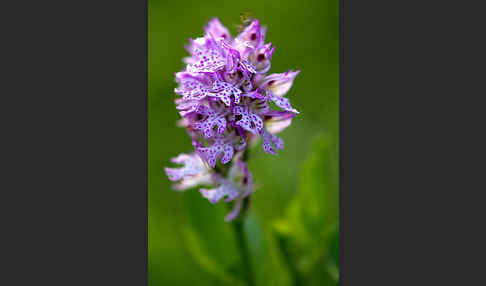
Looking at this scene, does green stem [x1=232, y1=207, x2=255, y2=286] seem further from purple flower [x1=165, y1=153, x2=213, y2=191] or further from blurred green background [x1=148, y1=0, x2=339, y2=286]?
purple flower [x1=165, y1=153, x2=213, y2=191]

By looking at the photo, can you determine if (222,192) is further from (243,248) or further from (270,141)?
(243,248)

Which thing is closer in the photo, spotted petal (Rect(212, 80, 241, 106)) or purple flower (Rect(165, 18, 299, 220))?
spotted petal (Rect(212, 80, 241, 106))

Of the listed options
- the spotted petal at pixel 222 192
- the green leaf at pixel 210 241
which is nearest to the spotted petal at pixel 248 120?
the spotted petal at pixel 222 192

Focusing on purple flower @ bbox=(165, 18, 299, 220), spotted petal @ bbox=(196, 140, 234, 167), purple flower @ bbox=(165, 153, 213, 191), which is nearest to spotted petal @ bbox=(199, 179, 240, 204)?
purple flower @ bbox=(165, 18, 299, 220)

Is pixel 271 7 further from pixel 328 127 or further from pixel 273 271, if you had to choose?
pixel 273 271

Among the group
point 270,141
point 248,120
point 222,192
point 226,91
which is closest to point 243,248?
point 222,192

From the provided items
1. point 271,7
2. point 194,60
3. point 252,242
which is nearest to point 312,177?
point 252,242
